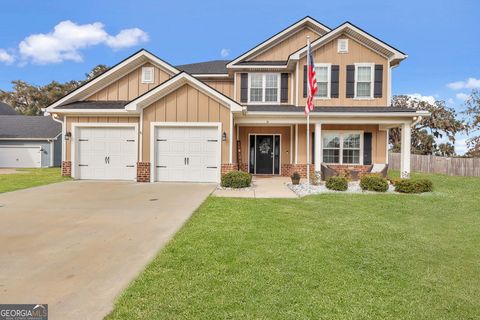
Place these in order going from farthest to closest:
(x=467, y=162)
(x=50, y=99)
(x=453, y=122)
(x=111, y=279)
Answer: (x=50, y=99) < (x=453, y=122) < (x=467, y=162) < (x=111, y=279)

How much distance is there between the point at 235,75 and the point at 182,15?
3849 mm

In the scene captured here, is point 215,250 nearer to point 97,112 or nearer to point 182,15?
point 97,112

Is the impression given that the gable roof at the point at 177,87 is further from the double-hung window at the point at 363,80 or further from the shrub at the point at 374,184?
the double-hung window at the point at 363,80

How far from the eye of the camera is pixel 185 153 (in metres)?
12.5

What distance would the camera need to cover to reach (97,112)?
12.7 meters

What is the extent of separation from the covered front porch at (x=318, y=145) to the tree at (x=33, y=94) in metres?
39.5

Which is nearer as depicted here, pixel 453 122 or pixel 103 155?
pixel 103 155

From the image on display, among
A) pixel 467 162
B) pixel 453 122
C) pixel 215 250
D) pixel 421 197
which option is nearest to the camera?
pixel 215 250

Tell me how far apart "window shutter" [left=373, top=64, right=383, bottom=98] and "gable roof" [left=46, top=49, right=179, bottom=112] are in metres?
9.56

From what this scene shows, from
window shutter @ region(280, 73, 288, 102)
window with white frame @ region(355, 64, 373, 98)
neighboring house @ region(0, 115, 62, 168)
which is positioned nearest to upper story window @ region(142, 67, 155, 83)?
window shutter @ region(280, 73, 288, 102)

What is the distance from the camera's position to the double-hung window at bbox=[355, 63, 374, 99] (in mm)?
14469

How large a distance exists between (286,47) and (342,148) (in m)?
6.23

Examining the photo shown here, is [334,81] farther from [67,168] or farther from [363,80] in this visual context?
[67,168]

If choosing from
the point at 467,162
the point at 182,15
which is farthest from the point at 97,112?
the point at 467,162
